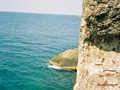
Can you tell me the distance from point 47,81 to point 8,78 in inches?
282

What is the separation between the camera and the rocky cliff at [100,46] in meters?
5.15

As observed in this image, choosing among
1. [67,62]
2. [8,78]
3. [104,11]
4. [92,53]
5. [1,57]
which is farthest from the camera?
[1,57]

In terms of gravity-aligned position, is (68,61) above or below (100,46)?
below

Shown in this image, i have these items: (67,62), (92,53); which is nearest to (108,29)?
(92,53)

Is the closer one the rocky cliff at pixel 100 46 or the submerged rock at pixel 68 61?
the rocky cliff at pixel 100 46

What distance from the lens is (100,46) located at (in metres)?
5.62

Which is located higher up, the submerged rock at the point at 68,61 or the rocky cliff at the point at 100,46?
the rocky cliff at the point at 100,46

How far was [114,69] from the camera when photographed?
213 inches

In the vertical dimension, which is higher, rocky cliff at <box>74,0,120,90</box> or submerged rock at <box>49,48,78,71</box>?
rocky cliff at <box>74,0,120,90</box>

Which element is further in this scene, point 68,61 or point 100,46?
point 68,61

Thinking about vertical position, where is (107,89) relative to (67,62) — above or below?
above

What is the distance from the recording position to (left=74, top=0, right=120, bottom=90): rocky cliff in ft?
16.9

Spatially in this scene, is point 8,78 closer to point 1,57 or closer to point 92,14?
point 1,57

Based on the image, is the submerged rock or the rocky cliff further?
the submerged rock
